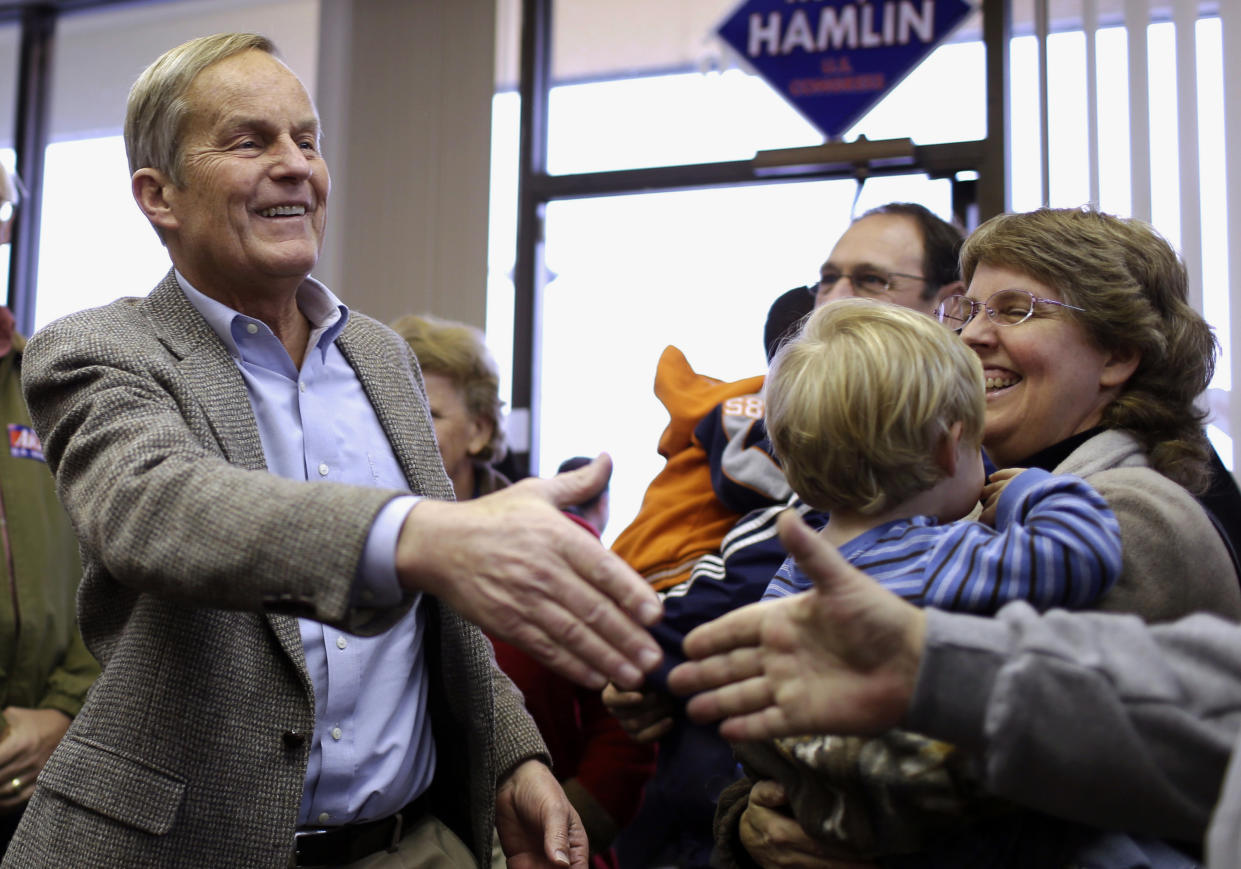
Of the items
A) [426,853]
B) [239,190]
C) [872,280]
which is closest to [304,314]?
[239,190]

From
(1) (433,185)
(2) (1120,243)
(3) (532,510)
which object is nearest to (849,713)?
(3) (532,510)

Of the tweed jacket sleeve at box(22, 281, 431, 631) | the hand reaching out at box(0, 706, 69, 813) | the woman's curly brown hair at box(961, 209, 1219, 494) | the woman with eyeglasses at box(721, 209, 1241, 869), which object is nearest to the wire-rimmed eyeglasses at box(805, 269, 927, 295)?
the woman with eyeglasses at box(721, 209, 1241, 869)

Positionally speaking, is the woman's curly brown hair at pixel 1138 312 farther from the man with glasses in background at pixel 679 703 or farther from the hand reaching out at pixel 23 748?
the hand reaching out at pixel 23 748

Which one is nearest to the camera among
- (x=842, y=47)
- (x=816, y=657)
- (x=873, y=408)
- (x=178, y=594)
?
(x=816, y=657)

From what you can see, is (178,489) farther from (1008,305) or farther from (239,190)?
(1008,305)

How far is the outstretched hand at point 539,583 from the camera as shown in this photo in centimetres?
120

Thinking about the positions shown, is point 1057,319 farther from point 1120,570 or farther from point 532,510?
point 532,510

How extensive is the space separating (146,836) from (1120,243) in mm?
1580

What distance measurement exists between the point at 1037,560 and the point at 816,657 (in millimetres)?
312

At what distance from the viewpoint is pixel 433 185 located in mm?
4668

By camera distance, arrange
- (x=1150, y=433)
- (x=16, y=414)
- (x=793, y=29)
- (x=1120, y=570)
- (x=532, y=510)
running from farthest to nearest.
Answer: (x=793, y=29) → (x=16, y=414) → (x=1150, y=433) → (x=1120, y=570) → (x=532, y=510)

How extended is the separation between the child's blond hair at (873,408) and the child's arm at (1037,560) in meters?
0.11

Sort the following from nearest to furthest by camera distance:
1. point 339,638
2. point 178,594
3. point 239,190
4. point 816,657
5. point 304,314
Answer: point 816,657 < point 178,594 < point 339,638 < point 239,190 < point 304,314

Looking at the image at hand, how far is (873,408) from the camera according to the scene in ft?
4.56
